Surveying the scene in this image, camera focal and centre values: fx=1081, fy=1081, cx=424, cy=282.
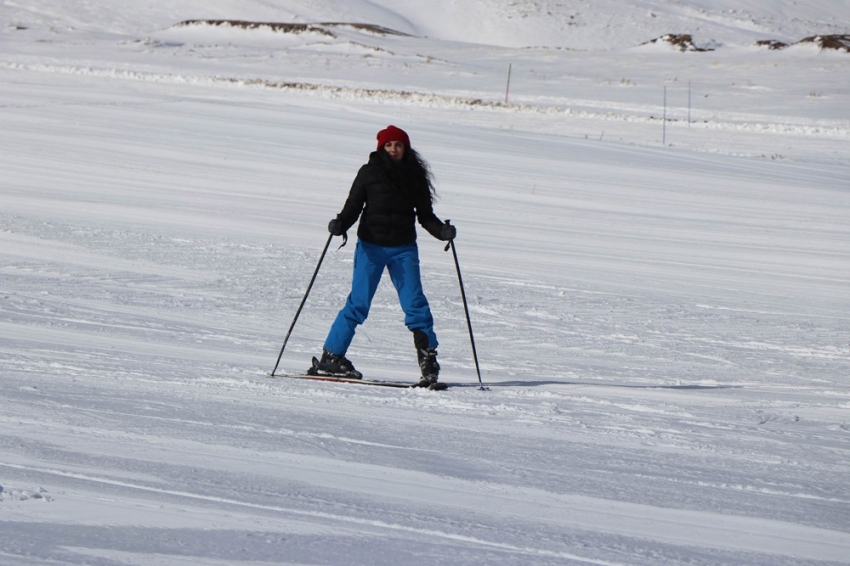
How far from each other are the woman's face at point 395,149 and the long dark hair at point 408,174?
0.06 feet

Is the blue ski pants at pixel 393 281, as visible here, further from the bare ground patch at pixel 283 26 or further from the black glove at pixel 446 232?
the bare ground patch at pixel 283 26

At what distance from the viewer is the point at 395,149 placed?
20.6 feet

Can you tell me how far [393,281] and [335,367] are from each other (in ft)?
2.11

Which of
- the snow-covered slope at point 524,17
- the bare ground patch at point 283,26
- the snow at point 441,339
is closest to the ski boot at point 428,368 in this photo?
the snow at point 441,339

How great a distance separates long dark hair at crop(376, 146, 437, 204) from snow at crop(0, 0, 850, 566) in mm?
1201

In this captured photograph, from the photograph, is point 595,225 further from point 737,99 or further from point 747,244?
point 737,99

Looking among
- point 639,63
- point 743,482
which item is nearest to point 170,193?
point 743,482

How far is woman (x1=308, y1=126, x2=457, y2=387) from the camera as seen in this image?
631 cm

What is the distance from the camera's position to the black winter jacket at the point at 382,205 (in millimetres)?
6324

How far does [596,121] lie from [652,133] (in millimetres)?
1994

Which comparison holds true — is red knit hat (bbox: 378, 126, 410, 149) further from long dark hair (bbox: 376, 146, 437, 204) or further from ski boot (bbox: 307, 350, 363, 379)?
ski boot (bbox: 307, 350, 363, 379)

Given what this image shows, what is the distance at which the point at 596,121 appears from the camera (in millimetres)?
26125

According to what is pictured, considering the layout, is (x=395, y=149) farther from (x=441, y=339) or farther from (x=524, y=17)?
(x=524, y=17)

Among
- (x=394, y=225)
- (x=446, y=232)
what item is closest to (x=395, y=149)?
(x=394, y=225)
